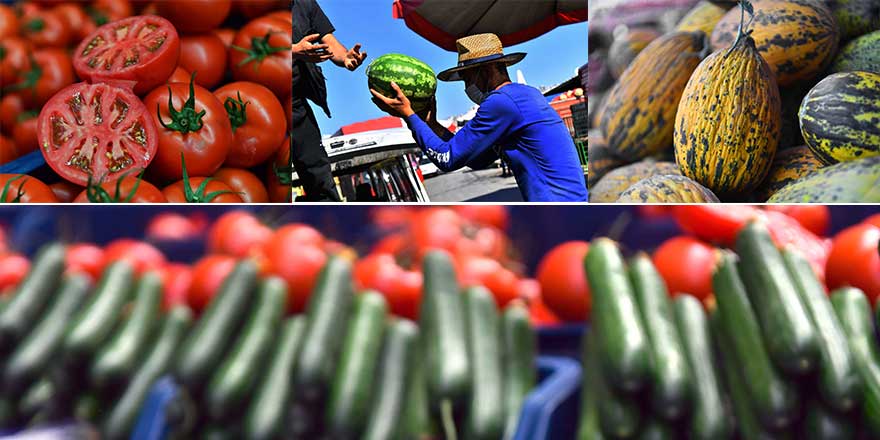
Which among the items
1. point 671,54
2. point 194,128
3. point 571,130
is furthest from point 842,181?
point 194,128

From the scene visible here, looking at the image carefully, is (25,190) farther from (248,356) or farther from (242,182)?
(248,356)

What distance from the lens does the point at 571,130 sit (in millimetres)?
3332

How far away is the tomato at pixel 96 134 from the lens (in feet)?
10.2

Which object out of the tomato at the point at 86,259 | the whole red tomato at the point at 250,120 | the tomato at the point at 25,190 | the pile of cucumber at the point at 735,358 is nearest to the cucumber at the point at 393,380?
the pile of cucumber at the point at 735,358

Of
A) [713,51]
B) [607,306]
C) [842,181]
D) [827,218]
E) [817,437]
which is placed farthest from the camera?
[713,51]

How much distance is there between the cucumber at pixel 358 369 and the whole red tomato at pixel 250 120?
Answer: 2148mm

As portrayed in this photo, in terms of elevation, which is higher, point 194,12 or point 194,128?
point 194,12

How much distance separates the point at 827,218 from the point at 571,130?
195 cm

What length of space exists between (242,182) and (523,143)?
4.51 feet

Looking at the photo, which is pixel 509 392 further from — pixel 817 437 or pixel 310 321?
pixel 817 437

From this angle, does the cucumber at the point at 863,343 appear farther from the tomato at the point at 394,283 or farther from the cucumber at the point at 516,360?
the tomato at the point at 394,283

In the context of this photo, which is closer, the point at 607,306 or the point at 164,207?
the point at 607,306

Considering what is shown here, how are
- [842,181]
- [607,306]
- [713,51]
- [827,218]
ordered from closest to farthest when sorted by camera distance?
[607,306]
[827,218]
[842,181]
[713,51]

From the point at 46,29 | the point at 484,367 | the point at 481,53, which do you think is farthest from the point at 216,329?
the point at 46,29
